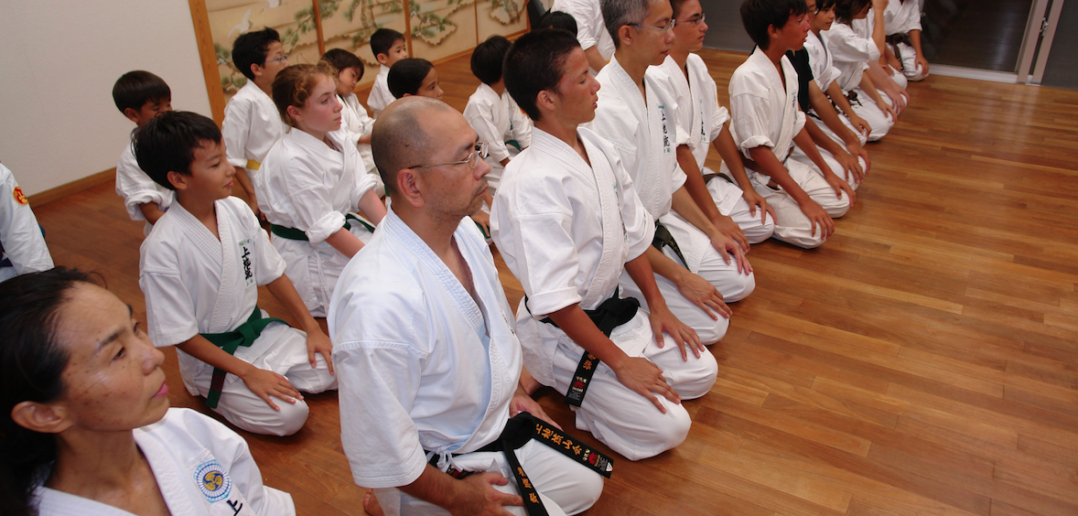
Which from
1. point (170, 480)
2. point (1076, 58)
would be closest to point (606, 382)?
point (170, 480)

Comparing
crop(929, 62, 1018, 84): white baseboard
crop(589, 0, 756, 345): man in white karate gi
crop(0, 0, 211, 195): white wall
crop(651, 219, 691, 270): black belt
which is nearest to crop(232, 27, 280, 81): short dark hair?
crop(0, 0, 211, 195): white wall

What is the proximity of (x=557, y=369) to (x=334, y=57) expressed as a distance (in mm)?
2822

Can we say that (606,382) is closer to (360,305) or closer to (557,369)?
(557,369)

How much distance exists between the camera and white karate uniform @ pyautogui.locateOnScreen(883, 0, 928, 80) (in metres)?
5.98

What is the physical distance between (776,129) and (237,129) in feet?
9.43

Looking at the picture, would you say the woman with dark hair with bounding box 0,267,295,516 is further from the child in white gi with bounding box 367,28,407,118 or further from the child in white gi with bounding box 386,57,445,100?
the child in white gi with bounding box 367,28,407,118

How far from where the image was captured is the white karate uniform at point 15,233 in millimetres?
2318

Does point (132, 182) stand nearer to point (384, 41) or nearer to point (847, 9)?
point (384, 41)

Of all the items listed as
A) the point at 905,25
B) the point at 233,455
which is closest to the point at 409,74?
the point at 233,455

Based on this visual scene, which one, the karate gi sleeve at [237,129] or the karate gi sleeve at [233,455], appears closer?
the karate gi sleeve at [233,455]

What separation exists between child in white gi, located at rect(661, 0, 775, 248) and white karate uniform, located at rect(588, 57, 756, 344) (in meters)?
0.11

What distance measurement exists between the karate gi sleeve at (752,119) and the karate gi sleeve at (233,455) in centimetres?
264

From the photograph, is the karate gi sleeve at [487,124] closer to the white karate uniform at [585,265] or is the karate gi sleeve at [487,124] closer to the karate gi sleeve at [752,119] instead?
the karate gi sleeve at [752,119]

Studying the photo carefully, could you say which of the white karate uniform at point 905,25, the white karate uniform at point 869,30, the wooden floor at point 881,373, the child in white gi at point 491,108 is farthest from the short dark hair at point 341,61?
the white karate uniform at point 905,25
